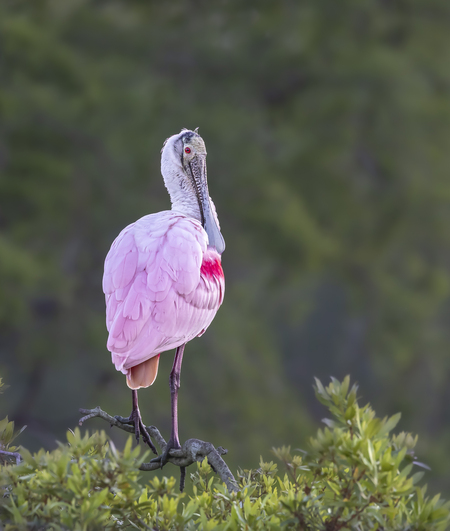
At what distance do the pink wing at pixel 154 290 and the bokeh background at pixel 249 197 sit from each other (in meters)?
6.01

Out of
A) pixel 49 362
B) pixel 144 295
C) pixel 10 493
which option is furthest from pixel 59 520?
pixel 49 362

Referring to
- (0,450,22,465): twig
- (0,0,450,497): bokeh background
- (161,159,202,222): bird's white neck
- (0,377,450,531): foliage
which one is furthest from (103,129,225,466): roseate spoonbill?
(0,0,450,497): bokeh background

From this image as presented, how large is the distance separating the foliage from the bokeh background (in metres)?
7.04

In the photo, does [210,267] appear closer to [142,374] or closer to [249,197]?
[142,374]

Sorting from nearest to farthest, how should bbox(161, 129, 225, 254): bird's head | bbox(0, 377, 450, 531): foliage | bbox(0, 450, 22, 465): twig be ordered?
bbox(0, 377, 450, 531): foliage < bbox(0, 450, 22, 465): twig < bbox(161, 129, 225, 254): bird's head

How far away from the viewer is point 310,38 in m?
11.1

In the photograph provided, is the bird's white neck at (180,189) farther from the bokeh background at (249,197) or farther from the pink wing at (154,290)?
the bokeh background at (249,197)

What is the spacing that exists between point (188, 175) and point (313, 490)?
1.88 metres

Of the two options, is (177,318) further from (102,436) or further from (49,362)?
(49,362)

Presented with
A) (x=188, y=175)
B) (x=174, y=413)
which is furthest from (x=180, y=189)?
(x=174, y=413)

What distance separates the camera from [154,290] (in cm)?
260

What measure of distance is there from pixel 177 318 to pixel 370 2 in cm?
988

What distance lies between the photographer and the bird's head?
131 inches

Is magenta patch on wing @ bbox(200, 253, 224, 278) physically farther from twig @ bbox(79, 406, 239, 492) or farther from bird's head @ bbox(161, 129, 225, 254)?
twig @ bbox(79, 406, 239, 492)
